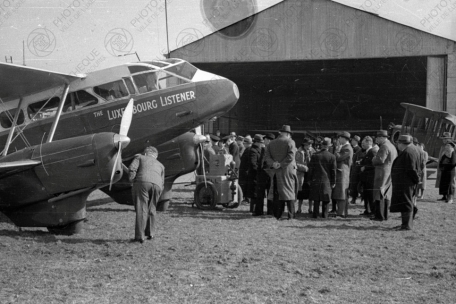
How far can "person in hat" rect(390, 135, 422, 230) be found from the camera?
32.8 ft

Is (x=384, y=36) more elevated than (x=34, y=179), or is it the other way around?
(x=384, y=36)

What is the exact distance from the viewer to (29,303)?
5.39 metres

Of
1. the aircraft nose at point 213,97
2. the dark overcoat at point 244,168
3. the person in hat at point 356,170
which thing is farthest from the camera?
the person in hat at point 356,170

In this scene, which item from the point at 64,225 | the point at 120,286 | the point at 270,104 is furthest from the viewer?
the point at 270,104

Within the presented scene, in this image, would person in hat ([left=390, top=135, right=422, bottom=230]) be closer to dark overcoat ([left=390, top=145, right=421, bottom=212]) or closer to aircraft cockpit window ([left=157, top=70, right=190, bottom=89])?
dark overcoat ([left=390, top=145, right=421, bottom=212])

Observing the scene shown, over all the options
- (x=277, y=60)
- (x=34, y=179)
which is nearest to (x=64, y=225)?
(x=34, y=179)

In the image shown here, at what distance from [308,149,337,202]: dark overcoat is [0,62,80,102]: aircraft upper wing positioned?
5.77 meters

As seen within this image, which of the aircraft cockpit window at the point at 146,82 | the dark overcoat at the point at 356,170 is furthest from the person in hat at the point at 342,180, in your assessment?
the aircraft cockpit window at the point at 146,82

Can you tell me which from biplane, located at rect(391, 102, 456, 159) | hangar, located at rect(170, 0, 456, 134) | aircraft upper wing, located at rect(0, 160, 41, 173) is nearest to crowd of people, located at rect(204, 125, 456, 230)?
aircraft upper wing, located at rect(0, 160, 41, 173)

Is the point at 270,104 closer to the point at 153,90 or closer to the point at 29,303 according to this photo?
the point at 153,90

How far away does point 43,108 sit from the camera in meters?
11.9

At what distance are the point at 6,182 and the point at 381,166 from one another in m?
7.74

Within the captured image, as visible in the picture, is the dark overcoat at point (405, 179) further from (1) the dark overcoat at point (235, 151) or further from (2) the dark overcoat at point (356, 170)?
(1) the dark overcoat at point (235, 151)

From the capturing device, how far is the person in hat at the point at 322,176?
1184cm
